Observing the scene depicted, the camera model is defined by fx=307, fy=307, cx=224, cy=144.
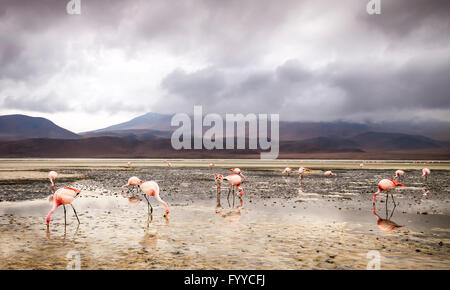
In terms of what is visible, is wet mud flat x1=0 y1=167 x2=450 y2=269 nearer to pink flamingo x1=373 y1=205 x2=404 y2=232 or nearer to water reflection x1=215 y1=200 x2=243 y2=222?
water reflection x1=215 y1=200 x2=243 y2=222

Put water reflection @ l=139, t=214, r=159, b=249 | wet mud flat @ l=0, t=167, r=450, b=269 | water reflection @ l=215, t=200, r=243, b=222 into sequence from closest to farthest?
1. wet mud flat @ l=0, t=167, r=450, b=269
2. water reflection @ l=139, t=214, r=159, b=249
3. water reflection @ l=215, t=200, r=243, b=222

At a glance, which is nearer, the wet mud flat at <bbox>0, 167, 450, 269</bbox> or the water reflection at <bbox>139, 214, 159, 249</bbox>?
the wet mud flat at <bbox>0, 167, 450, 269</bbox>

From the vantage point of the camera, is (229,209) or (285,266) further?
(229,209)

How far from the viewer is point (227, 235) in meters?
9.68

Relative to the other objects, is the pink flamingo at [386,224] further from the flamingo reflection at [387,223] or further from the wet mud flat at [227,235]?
the wet mud flat at [227,235]

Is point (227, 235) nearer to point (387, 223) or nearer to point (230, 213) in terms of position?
point (230, 213)

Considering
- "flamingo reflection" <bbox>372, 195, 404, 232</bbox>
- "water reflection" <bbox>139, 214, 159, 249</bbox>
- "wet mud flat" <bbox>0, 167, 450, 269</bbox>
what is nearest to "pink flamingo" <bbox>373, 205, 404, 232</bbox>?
"flamingo reflection" <bbox>372, 195, 404, 232</bbox>

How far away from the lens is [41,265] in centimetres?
701

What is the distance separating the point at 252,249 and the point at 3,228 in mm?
8472

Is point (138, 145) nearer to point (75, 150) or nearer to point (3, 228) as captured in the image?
point (75, 150)

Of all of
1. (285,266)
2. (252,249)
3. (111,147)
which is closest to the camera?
(285,266)

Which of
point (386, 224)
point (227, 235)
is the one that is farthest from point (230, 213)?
point (386, 224)

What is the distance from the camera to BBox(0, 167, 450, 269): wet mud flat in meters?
7.30
